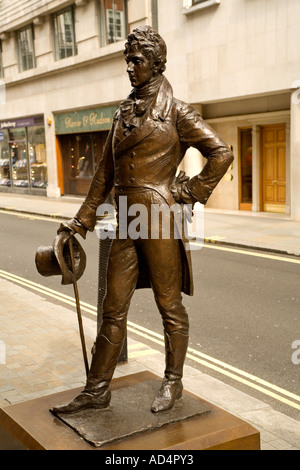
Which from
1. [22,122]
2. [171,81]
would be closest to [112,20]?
[171,81]

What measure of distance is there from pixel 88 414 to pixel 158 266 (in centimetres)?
110

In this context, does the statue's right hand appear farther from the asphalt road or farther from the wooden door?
the wooden door

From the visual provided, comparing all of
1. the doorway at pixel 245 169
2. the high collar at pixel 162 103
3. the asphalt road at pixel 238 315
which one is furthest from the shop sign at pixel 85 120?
the high collar at pixel 162 103

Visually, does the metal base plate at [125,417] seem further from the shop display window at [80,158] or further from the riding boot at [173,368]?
the shop display window at [80,158]

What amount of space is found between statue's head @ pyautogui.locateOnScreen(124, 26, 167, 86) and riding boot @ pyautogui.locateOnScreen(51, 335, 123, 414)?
1.86 meters

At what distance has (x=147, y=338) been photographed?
7.06m

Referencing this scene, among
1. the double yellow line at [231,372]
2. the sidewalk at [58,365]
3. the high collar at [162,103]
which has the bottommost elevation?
the double yellow line at [231,372]

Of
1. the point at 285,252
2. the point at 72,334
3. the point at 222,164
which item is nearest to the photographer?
the point at 222,164

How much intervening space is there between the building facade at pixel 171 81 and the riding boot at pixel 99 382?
1342 centimetres

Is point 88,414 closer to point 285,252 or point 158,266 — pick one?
point 158,266

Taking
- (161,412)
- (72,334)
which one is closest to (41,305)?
(72,334)

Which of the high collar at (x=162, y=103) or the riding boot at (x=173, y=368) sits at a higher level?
the high collar at (x=162, y=103)

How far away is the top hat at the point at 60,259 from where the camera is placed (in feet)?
13.7

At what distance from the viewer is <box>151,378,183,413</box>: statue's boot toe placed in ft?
13.2
